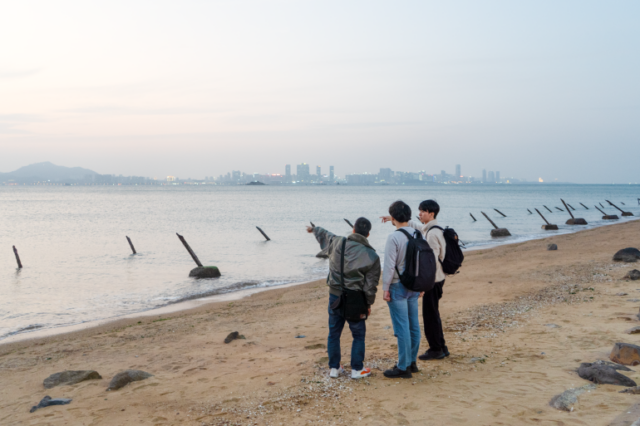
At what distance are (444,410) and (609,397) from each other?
170 centimetres

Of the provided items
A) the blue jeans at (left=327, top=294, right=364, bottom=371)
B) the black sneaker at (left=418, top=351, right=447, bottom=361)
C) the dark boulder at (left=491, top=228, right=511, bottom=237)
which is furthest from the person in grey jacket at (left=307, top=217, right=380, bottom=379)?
the dark boulder at (left=491, top=228, right=511, bottom=237)

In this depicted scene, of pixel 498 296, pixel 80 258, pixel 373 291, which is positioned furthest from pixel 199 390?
pixel 80 258

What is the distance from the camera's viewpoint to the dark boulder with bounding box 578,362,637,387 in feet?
15.8

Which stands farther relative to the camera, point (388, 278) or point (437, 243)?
point (437, 243)

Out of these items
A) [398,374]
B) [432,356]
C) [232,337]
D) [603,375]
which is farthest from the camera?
[232,337]

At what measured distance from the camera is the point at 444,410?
457cm

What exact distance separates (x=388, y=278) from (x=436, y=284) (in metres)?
0.91

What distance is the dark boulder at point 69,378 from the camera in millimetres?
6551

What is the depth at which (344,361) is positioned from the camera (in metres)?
6.32

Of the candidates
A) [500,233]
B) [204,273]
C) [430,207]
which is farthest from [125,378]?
[500,233]

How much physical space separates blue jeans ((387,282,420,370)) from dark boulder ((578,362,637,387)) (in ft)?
6.43

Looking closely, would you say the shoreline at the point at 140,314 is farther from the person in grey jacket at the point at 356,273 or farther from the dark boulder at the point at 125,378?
the person in grey jacket at the point at 356,273

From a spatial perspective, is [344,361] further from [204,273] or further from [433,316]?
[204,273]

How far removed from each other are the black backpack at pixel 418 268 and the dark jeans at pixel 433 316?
678 mm
